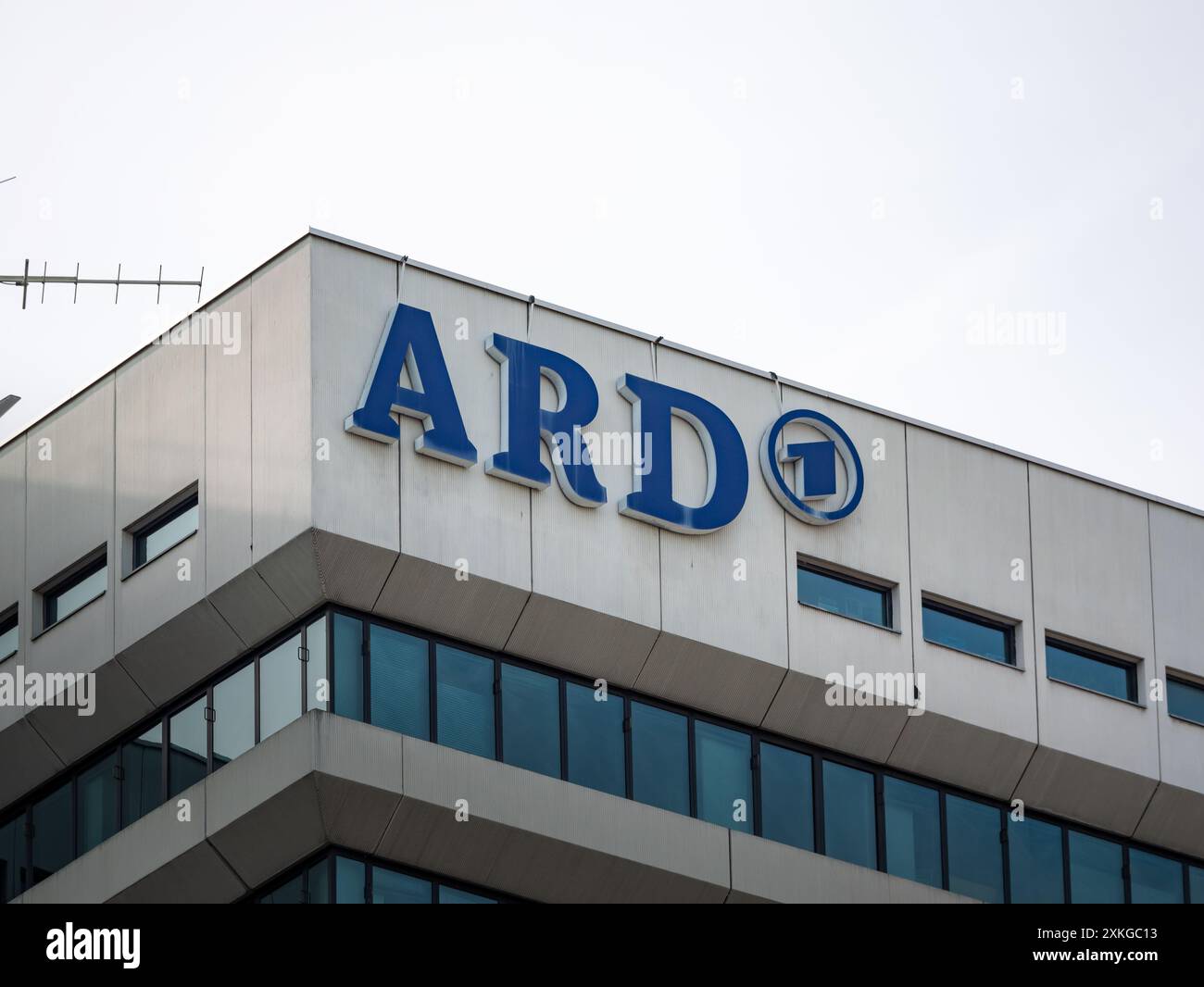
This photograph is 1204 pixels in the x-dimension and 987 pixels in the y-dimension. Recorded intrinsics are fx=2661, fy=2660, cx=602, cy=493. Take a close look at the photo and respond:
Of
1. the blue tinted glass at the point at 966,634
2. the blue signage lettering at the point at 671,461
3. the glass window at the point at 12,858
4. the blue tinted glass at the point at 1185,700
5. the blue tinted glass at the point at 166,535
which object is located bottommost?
the glass window at the point at 12,858

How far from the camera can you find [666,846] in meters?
37.9

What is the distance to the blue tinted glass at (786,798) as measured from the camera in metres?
39.5

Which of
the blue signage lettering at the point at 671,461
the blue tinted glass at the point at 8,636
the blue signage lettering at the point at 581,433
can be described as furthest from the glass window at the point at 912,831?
the blue tinted glass at the point at 8,636

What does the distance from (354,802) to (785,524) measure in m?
8.22

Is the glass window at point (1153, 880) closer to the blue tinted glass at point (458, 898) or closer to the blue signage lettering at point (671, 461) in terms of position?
the blue signage lettering at point (671, 461)

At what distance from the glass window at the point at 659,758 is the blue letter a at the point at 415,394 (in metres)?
4.78

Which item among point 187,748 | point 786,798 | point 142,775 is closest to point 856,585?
point 786,798

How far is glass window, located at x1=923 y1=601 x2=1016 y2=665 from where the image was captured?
1619 inches

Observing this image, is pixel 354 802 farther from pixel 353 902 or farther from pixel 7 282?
pixel 7 282

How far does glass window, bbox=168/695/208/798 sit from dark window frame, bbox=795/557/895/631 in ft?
29.4

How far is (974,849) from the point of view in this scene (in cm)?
4119

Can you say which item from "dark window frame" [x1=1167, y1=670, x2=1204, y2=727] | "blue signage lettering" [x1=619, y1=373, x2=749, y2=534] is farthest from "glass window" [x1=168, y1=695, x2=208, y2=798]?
"dark window frame" [x1=1167, y1=670, x2=1204, y2=727]
